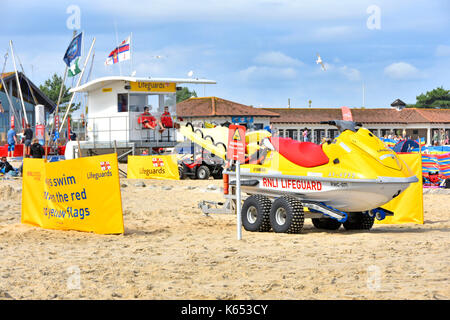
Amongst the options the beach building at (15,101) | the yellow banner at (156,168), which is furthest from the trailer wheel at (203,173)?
the beach building at (15,101)

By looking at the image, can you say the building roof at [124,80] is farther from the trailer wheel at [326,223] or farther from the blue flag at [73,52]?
the trailer wheel at [326,223]

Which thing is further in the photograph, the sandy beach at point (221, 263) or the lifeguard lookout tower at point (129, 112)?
the lifeguard lookout tower at point (129, 112)

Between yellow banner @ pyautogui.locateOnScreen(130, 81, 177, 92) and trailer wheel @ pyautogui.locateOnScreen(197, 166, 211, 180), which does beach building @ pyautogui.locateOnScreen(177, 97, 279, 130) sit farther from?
trailer wheel @ pyautogui.locateOnScreen(197, 166, 211, 180)

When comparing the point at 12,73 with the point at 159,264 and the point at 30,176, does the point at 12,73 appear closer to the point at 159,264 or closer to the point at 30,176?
the point at 30,176

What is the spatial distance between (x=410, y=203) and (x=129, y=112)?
18.0m

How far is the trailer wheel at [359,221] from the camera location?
475 inches

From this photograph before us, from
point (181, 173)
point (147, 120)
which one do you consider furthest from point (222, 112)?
point (181, 173)

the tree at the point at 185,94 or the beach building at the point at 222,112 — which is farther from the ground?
the tree at the point at 185,94

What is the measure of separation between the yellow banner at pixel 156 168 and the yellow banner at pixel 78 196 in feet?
42.3

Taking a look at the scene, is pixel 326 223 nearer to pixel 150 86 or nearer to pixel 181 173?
pixel 181 173

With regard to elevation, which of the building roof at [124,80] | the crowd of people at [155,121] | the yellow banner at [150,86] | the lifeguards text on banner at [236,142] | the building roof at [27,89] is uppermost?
the building roof at [27,89]

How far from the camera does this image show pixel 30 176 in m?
12.8

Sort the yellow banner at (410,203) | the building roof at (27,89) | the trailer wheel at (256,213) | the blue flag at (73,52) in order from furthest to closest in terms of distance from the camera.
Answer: the building roof at (27,89) → the blue flag at (73,52) → the yellow banner at (410,203) → the trailer wheel at (256,213)

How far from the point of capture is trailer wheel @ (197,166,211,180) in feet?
84.4
